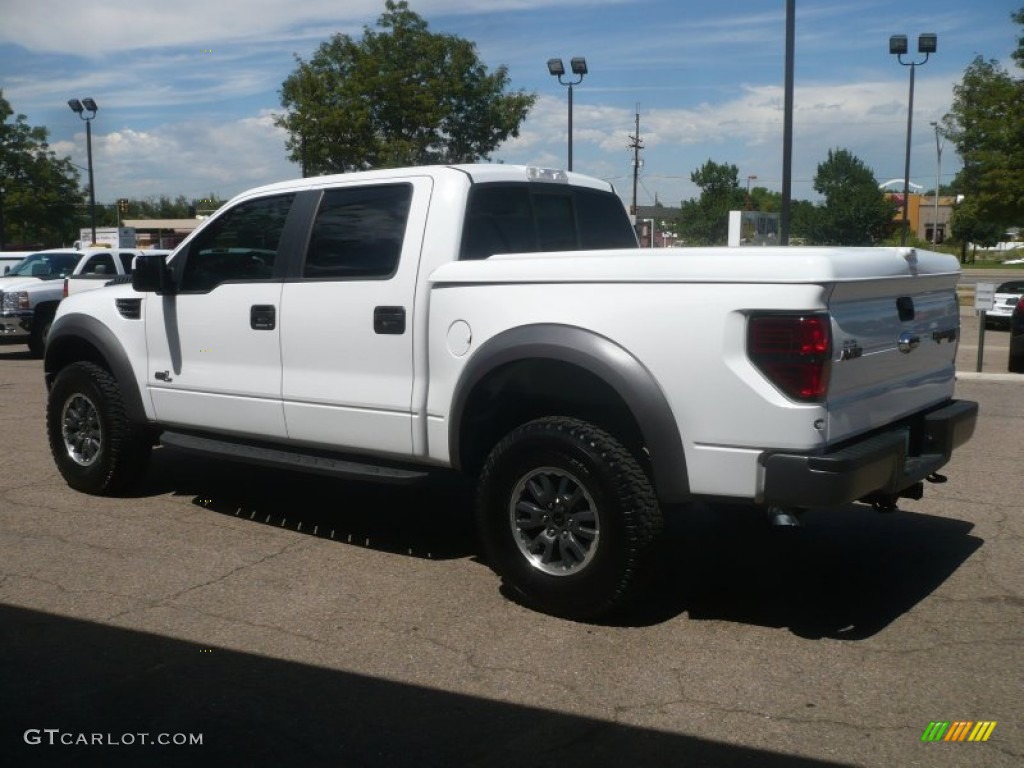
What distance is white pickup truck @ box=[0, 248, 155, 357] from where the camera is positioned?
16750 mm

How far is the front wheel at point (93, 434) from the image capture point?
6.60 meters

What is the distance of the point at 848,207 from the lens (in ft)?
188

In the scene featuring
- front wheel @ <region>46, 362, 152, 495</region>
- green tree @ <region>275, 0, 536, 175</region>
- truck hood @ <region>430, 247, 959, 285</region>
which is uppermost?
green tree @ <region>275, 0, 536, 175</region>

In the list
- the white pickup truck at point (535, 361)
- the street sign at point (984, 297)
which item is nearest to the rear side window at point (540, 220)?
the white pickup truck at point (535, 361)

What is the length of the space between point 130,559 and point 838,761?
3732 millimetres

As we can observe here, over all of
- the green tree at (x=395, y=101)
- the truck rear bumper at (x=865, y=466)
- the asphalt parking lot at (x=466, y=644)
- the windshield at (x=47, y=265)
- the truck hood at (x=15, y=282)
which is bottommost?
the asphalt parking lot at (x=466, y=644)

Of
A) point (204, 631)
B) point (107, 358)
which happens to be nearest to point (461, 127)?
point (107, 358)

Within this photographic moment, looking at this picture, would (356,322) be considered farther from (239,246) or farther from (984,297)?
(984,297)

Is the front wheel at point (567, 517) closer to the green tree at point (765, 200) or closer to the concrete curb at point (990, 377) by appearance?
the concrete curb at point (990, 377)

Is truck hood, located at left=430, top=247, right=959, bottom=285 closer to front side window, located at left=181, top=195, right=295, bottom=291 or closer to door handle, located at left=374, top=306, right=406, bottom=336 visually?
door handle, located at left=374, top=306, right=406, bottom=336

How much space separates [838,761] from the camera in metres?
3.35

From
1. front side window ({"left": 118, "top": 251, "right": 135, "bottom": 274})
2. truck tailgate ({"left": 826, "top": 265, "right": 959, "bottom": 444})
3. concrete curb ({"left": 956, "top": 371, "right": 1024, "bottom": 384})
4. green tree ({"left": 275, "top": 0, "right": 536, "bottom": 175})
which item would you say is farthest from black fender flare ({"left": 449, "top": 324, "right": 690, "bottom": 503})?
green tree ({"left": 275, "top": 0, "right": 536, "bottom": 175})

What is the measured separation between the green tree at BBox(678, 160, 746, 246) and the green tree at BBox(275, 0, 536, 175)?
74.5ft

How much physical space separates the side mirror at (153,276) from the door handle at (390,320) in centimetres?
167
